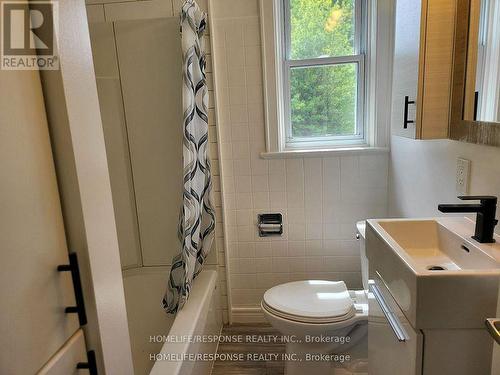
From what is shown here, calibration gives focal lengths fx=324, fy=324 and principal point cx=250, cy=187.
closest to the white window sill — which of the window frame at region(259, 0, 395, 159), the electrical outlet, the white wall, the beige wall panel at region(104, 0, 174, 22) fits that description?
the window frame at region(259, 0, 395, 159)

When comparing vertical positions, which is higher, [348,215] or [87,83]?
[87,83]

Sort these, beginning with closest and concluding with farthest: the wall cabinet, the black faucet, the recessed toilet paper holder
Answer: the black faucet < the wall cabinet < the recessed toilet paper holder

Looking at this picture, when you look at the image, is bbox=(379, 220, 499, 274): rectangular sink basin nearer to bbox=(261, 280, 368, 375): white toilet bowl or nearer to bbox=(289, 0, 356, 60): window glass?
bbox=(261, 280, 368, 375): white toilet bowl

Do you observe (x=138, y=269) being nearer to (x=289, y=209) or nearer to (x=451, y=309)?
(x=289, y=209)

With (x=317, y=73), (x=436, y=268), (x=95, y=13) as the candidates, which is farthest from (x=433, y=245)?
(x=95, y=13)

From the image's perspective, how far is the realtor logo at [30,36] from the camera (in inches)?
24.1

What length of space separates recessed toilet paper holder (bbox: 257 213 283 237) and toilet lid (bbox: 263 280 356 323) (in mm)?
431

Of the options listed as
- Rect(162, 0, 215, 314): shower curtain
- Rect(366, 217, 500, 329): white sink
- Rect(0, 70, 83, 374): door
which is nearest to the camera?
Rect(0, 70, 83, 374): door

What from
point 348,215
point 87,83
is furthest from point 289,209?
point 87,83

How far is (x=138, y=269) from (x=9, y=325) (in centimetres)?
170

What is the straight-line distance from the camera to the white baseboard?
228cm

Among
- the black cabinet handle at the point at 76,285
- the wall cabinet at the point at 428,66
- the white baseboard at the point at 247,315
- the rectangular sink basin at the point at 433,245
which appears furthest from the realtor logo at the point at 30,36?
the white baseboard at the point at 247,315

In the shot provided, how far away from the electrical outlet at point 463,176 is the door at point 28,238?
1336mm

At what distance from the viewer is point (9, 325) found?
22.6 inches
